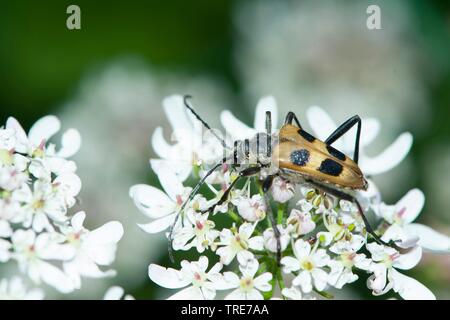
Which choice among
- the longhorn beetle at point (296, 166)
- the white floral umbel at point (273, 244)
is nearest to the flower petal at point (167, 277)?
the white floral umbel at point (273, 244)

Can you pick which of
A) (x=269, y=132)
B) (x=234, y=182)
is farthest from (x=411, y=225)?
(x=234, y=182)

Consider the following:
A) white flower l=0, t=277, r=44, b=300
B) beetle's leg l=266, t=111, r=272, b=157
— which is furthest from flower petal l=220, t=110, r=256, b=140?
white flower l=0, t=277, r=44, b=300

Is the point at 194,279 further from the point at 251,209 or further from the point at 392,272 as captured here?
the point at 392,272

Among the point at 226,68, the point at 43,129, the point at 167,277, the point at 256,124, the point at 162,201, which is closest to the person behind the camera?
the point at 167,277

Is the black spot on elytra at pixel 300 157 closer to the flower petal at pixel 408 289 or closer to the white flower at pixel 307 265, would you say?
the white flower at pixel 307 265

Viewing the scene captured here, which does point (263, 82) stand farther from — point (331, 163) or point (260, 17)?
point (331, 163)
